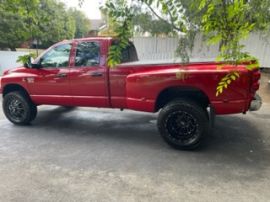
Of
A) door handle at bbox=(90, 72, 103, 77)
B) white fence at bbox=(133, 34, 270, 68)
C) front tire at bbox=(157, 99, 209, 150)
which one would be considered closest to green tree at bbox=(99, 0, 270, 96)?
front tire at bbox=(157, 99, 209, 150)

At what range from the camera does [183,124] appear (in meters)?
4.21

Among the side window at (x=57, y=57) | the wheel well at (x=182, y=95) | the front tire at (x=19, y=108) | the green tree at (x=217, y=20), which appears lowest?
the front tire at (x=19, y=108)

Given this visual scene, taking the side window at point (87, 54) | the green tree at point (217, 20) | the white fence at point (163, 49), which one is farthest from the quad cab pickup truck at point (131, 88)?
the white fence at point (163, 49)

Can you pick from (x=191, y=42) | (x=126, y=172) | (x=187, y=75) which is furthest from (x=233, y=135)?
(x=191, y=42)

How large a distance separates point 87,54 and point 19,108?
2.05 meters

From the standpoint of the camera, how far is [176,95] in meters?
4.43

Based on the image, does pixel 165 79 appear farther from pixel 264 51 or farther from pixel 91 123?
pixel 264 51

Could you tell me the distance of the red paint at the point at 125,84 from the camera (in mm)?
3871

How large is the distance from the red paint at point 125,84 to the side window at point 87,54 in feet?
0.31

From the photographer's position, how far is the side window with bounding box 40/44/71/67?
5.35m

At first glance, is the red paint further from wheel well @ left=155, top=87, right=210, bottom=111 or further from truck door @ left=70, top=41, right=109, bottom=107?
wheel well @ left=155, top=87, right=210, bottom=111

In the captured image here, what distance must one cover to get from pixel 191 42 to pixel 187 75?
1615mm

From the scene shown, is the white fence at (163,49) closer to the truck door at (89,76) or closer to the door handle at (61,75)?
the truck door at (89,76)

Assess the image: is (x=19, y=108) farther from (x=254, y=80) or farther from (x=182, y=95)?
(x=254, y=80)
